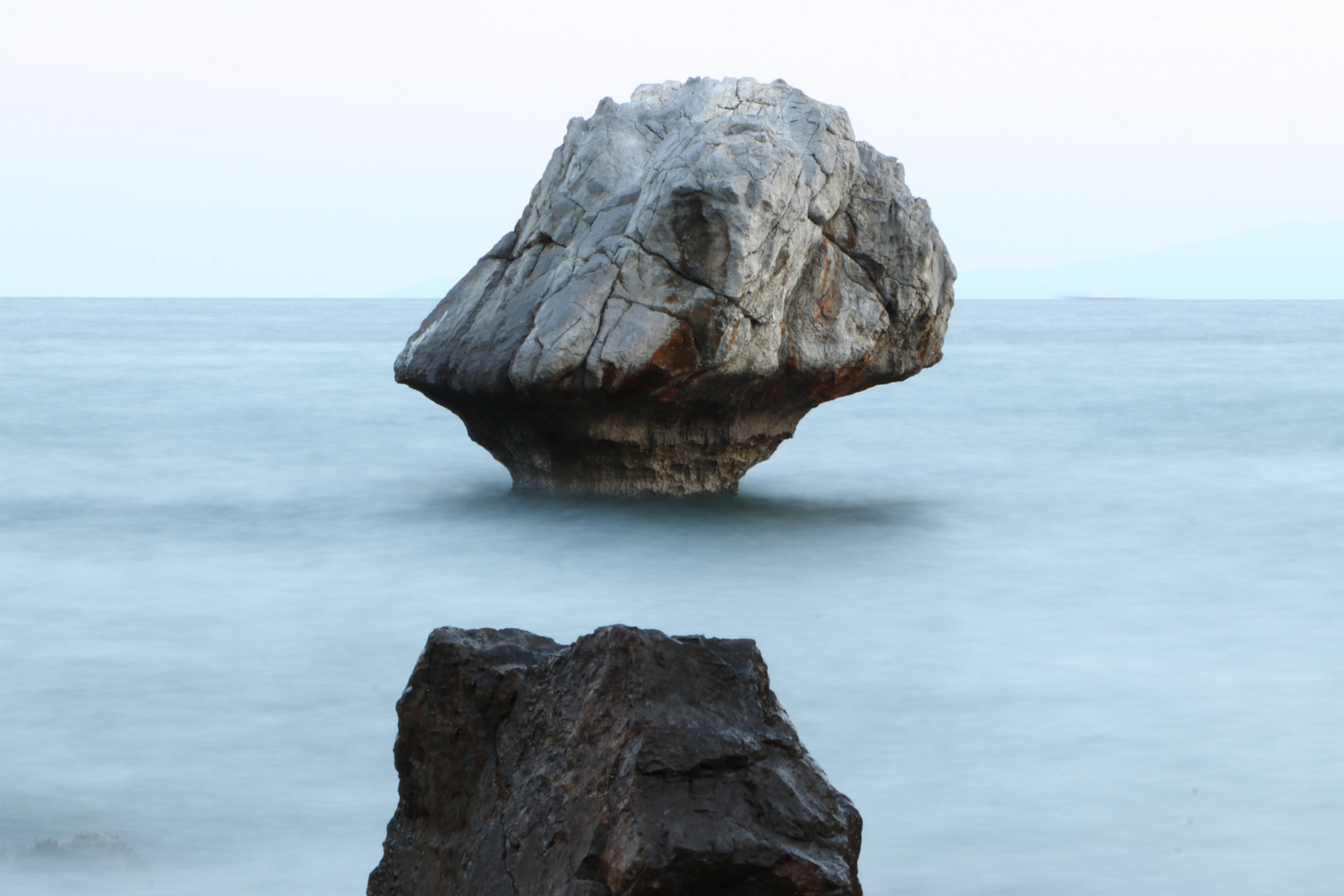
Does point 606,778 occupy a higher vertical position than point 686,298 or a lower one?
lower

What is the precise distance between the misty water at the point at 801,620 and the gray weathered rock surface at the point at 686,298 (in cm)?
57

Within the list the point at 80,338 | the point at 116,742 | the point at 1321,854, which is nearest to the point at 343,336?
the point at 80,338

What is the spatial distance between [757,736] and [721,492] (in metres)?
7.01

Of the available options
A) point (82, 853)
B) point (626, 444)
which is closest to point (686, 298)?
point (626, 444)

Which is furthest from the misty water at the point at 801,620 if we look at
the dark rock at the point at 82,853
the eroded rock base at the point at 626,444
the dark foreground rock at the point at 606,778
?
the dark foreground rock at the point at 606,778

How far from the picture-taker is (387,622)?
7.32 metres

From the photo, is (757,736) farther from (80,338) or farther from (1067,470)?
(80,338)

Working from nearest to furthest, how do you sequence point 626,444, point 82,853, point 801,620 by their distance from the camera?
point 82,853
point 801,620
point 626,444

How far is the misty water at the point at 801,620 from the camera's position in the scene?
436 cm

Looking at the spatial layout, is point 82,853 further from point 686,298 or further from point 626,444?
point 626,444

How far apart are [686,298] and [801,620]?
2028mm

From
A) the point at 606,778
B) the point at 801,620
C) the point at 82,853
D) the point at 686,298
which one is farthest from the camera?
the point at 686,298

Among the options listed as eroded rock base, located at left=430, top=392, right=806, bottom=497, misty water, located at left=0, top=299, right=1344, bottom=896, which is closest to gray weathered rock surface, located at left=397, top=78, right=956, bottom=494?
eroded rock base, located at left=430, top=392, right=806, bottom=497

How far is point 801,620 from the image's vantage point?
723 centimetres
